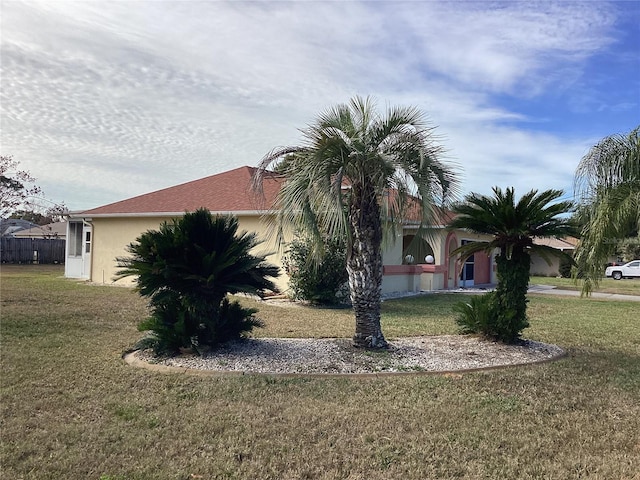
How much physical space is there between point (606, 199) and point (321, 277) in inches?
309

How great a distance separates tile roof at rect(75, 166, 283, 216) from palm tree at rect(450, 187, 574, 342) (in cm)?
995

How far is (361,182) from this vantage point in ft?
26.6

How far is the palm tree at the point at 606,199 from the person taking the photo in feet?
29.3

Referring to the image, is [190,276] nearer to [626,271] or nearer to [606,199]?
[606,199]

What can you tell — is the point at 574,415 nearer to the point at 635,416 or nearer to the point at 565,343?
the point at 635,416

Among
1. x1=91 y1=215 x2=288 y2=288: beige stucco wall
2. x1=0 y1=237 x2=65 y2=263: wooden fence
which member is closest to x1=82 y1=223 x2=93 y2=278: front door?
x1=91 y1=215 x2=288 y2=288: beige stucco wall

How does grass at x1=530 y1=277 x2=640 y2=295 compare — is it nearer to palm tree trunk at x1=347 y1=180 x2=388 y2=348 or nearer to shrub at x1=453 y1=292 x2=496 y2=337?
shrub at x1=453 y1=292 x2=496 y2=337

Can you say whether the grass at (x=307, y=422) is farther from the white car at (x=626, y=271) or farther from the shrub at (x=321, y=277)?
the white car at (x=626, y=271)

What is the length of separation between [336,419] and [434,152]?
4.52m

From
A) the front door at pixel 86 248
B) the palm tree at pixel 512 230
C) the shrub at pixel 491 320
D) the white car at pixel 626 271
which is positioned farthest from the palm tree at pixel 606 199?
the white car at pixel 626 271

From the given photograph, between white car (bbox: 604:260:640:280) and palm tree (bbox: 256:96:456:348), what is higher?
palm tree (bbox: 256:96:456:348)

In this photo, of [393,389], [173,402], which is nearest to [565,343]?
[393,389]

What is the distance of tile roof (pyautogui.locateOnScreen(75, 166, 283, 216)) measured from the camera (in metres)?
18.9

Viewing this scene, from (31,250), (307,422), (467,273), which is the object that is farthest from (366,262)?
(31,250)
